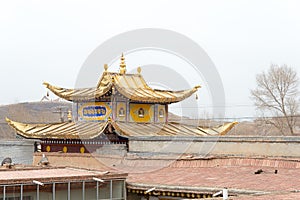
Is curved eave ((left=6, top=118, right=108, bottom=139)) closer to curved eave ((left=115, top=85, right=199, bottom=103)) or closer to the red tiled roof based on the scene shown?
curved eave ((left=115, top=85, right=199, bottom=103))

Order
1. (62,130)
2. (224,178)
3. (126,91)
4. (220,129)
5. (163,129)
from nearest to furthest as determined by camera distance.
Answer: (224,178) < (126,91) < (163,129) < (62,130) < (220,129)

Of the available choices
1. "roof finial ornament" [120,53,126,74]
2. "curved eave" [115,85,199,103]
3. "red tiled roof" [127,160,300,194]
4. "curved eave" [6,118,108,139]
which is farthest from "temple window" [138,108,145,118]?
"red tiled roof" [127,160,300,194]

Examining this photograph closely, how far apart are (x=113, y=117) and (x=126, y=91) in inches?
52.1

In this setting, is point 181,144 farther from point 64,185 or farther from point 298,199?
point 298,199

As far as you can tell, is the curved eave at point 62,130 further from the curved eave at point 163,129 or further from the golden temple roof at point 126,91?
the golden temple roof at point 126,91

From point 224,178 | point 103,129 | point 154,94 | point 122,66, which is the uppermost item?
point 122,66

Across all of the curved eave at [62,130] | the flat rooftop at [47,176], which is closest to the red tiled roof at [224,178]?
the flat rooftop at [47,176]

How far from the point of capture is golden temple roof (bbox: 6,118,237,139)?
22816mm

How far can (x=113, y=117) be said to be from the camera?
2436cm

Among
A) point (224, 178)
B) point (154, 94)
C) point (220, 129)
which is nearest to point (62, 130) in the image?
point (154, 94)

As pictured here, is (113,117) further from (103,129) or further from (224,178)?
(224,178)

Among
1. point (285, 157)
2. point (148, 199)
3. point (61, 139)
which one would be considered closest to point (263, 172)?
point (285, 157)

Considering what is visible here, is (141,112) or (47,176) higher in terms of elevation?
(141,112)

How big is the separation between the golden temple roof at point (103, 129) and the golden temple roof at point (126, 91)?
1209mm
